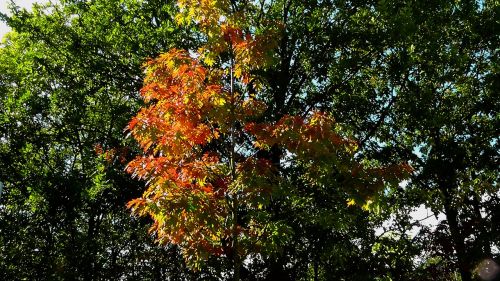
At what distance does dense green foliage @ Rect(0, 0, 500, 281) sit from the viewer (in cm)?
920

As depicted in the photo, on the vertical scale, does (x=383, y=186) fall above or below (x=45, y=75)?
below

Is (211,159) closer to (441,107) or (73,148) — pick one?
(441,107)

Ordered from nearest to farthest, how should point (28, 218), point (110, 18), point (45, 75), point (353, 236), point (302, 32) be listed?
point (353, 236), point (28, 218), point (302, 32), point (110, 18), point (45, 75)

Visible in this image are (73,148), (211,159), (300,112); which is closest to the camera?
(211,159)

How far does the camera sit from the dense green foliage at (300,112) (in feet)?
30.2

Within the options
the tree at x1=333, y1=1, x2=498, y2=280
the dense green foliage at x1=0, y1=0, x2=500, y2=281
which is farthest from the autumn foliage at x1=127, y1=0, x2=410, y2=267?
the tree at x1=333, y1=1, x2=498, y2=280

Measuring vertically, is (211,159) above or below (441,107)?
below

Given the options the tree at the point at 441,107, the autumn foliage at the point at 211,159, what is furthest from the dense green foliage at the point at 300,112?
the autumn foliage at the point at 211,159

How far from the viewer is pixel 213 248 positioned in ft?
20.4

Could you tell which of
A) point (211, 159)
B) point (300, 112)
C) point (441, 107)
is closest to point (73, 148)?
point (300, 112)

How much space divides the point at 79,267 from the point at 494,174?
32.3 feet

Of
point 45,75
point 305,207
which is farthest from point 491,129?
point 45,75

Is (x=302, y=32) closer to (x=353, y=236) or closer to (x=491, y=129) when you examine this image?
(x=353, y=236)

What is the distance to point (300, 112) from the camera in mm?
11445
